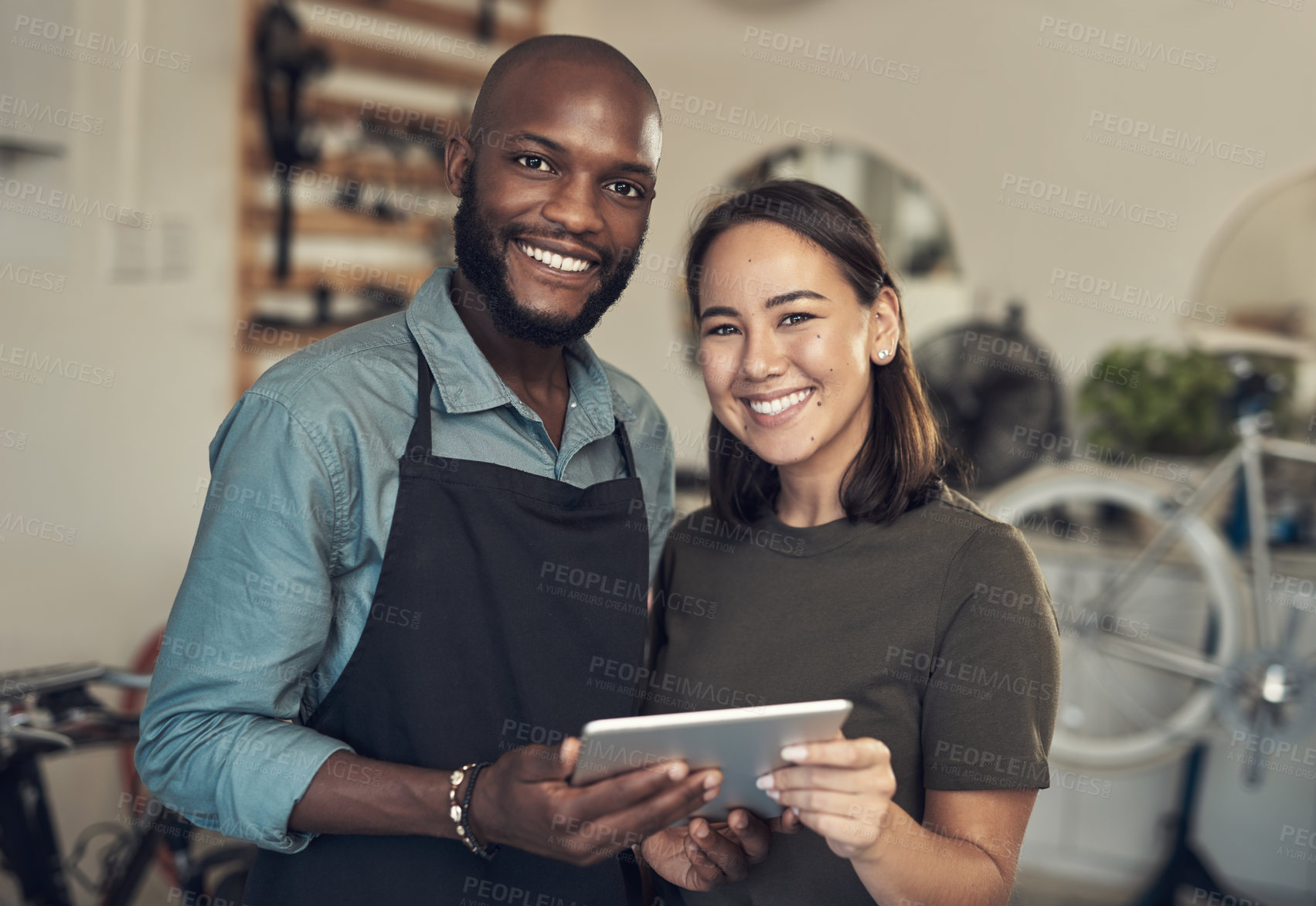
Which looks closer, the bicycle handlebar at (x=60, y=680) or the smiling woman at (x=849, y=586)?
the smiling woman at (x=849, y=586)

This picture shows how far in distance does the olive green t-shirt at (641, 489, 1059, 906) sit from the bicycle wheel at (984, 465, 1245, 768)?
6.81 ft

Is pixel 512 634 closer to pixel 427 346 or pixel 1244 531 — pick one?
pixel 427 346

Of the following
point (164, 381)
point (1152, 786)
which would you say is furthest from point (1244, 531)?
point (164, 381)

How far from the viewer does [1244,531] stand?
3582 mm

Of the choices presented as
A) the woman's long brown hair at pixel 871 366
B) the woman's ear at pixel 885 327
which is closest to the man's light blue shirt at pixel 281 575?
the woman's long brown hair at pixel 871 366

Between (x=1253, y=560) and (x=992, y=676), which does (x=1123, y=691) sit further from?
(x=992, y=676)

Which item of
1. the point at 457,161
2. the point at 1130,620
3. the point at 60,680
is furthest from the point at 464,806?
the point at 1130,620

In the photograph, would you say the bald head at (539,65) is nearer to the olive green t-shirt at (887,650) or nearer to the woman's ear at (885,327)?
the woman's ear at (885,327)

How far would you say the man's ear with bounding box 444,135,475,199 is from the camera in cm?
150

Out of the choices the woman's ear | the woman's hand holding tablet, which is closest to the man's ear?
the woman's ear

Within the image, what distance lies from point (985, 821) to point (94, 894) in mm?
2655

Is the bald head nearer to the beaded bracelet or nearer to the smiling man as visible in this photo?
the smiling man

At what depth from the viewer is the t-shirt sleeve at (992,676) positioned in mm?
1337

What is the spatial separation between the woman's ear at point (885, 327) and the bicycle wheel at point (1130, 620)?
202 centimetres
